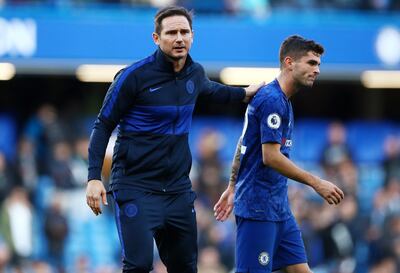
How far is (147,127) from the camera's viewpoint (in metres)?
7.31

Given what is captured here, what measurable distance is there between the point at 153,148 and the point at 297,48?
127 cm

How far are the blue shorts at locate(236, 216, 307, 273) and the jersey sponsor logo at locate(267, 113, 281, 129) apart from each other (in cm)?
71

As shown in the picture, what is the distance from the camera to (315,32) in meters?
16.6

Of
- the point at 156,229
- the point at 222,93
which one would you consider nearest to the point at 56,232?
the point at 222,93

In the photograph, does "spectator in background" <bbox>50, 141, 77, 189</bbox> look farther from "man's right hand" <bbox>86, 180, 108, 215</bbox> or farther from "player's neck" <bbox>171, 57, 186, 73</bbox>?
"man's right hand" <bbox>86, 180, 108, 215</bbox>

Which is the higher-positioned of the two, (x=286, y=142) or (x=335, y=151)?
(x=286, y=142)

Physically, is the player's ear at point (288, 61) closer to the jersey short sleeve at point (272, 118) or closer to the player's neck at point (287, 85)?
the player's neck at point (287, 85)

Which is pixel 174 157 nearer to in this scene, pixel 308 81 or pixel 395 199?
pixel 308 81

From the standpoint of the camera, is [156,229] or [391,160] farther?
[391,160]

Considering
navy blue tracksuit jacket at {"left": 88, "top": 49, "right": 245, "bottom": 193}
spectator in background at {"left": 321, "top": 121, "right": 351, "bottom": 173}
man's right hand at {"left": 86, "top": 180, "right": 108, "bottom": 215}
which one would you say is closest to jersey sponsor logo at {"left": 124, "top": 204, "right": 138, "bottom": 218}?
navy blue tracksuit jacket at {"left": 88, "top": 49, "right": 245, "bottom": 193}

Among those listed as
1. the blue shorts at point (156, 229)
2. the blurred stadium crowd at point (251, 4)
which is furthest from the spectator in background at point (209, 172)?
the blue shorts at point (156, 229)

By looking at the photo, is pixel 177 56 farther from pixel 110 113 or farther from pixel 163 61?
pixel 110 113

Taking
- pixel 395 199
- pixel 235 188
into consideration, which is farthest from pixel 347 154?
pixel 235 188

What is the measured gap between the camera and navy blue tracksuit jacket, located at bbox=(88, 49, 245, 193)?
7.23m
